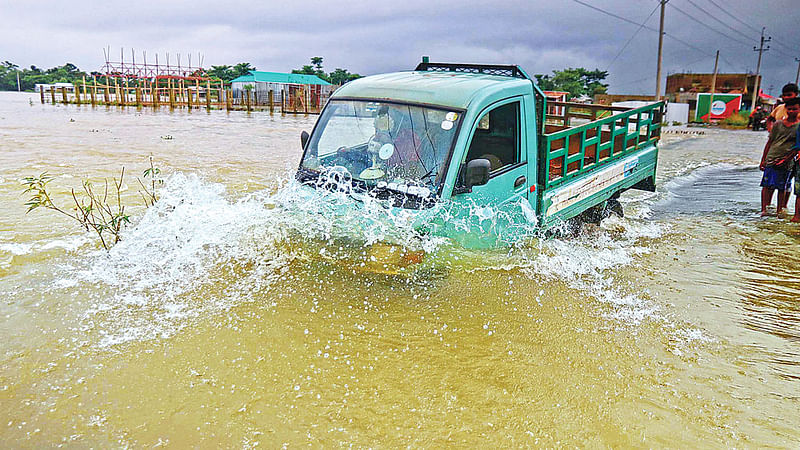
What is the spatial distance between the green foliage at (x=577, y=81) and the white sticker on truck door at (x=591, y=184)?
182ft

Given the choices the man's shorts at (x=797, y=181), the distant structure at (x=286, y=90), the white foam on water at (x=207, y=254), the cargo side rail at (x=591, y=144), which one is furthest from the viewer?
the distant structure at (x=286, y=90)

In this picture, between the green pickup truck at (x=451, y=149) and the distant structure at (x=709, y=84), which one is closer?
the green pickup truck at (x=451, y=149)

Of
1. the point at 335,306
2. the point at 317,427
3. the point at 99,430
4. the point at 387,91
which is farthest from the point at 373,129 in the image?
the point at 99,430

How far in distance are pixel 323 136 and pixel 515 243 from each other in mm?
2206

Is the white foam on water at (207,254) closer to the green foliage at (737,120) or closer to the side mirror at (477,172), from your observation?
the side mirror at (477,172)

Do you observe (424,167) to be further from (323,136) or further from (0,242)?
(0,242)

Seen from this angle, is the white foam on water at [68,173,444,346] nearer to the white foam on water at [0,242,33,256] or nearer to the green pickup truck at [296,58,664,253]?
the green pickup truck at [296,58,664,253]

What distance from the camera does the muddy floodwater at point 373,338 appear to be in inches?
118

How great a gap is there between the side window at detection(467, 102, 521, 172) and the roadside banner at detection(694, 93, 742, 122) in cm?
4593

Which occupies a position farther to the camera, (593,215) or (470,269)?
(593,215)

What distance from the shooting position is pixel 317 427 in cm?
297

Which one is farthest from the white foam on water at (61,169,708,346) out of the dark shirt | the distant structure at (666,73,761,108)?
the distant structure at (666,73,761,108)

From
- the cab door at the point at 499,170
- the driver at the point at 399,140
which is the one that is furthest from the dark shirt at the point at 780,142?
the driver at the point at 399,140

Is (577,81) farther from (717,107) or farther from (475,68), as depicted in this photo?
(475,68)
